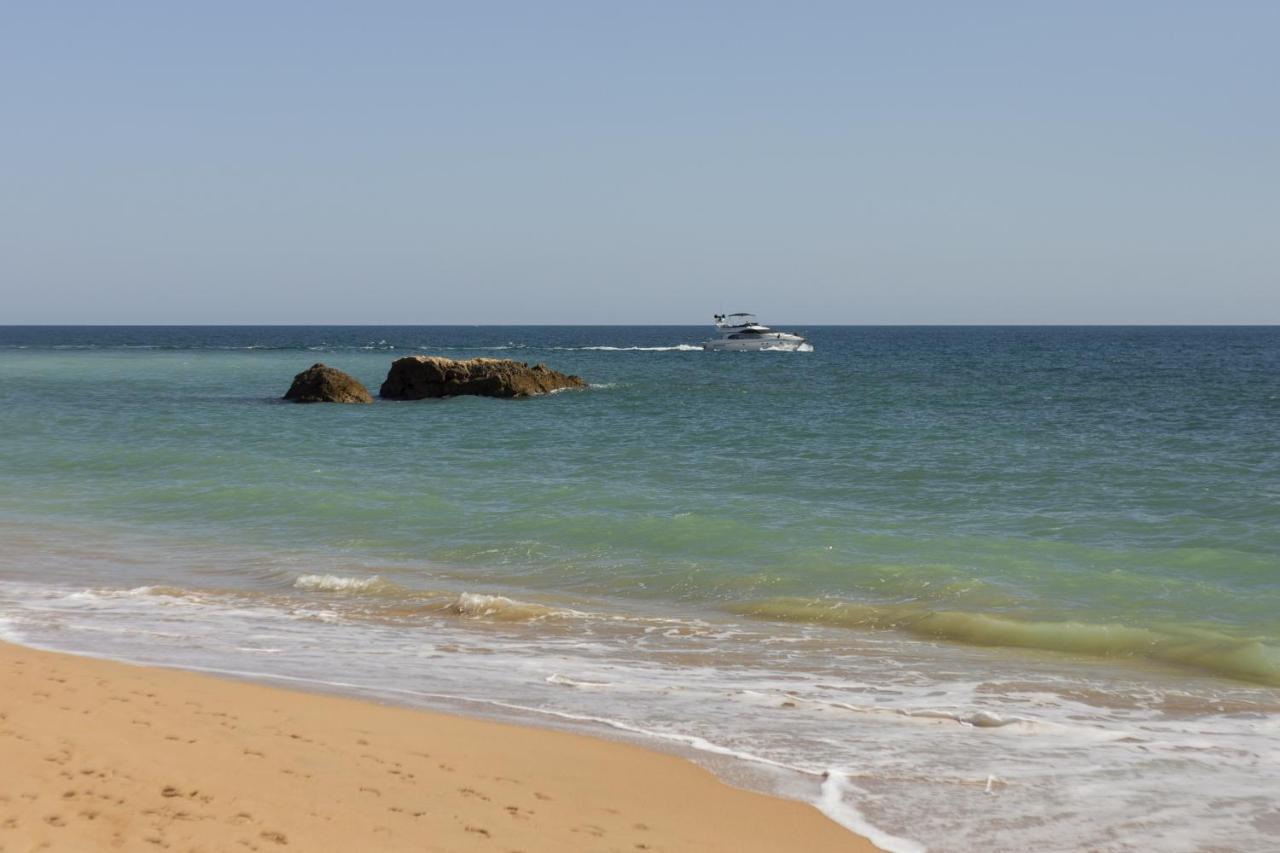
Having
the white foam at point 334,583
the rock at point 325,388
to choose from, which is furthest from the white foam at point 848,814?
the rock at point 325,388

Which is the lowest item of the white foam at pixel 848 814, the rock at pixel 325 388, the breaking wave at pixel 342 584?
the breaking wave at pixel 342 584

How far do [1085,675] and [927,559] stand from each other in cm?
454

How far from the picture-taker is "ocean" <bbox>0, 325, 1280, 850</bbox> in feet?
24.7

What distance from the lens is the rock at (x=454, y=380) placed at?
4081 cm

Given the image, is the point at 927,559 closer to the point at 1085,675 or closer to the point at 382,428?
the point at 1085,675

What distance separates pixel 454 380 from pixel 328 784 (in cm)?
3522

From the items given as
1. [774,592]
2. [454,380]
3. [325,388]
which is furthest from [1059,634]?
[454,380]

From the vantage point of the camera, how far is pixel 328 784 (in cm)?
643

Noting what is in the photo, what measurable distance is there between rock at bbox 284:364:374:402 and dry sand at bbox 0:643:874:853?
3090 cm

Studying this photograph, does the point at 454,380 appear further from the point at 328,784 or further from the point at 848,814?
the point at 848,814

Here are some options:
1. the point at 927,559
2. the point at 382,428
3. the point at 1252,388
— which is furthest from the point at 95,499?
the point at 1252,388

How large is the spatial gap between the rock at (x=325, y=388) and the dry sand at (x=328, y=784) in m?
30.9

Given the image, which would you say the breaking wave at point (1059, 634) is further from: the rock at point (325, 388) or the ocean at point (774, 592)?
the rock at point (325, 388)

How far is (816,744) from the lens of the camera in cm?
784
